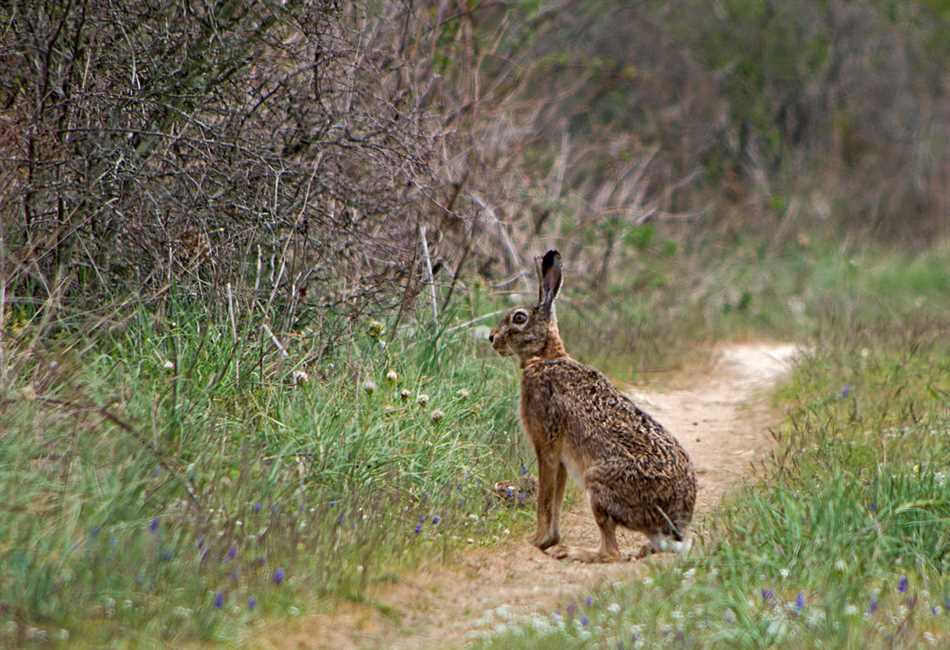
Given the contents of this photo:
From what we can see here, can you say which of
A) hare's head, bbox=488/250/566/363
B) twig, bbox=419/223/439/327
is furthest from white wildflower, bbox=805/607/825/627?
twig, bbox=419/223/439/327

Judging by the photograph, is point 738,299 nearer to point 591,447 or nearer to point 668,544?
point 591,447

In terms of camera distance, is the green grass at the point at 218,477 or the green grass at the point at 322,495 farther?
the green grass at the point at 322,495

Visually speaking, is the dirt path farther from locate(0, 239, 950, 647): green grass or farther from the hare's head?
the hare's head

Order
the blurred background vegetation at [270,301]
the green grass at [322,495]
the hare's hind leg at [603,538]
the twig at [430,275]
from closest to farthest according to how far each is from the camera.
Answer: the green grass at [322,495] < the blurred background vegetation at [270,301] < the hare's hind leg at [603,538] < the twig at [430,275]

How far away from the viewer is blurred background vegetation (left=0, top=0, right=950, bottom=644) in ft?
17.4

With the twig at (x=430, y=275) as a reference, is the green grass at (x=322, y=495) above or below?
below

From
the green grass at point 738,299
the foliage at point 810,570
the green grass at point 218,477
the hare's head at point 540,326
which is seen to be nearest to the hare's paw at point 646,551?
the foliage at point 810,570

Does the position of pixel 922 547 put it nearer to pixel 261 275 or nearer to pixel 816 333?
pixel 261 275

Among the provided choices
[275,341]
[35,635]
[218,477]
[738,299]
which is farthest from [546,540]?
[738,299]

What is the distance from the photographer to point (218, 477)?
5.75 metres

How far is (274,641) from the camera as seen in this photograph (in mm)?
4953

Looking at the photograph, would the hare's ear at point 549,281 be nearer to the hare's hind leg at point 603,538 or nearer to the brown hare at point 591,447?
the brown hare at point 591,447

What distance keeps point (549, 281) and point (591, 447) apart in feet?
3.90

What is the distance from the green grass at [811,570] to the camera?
499 centimetres
